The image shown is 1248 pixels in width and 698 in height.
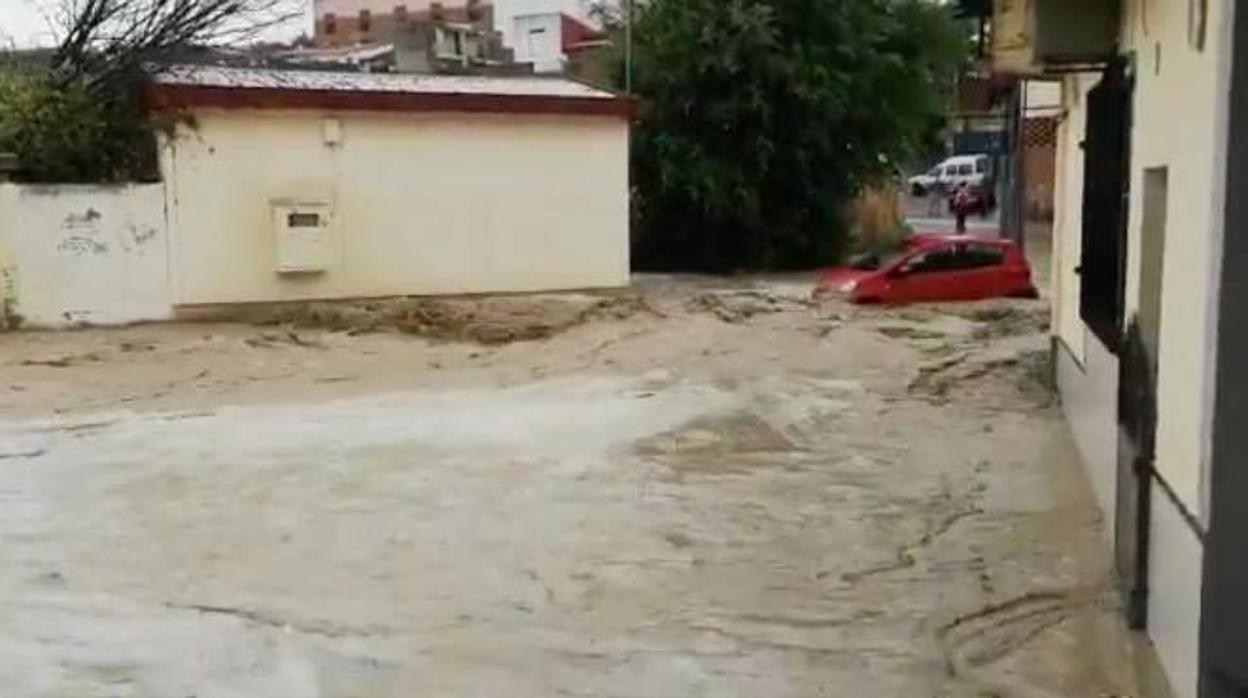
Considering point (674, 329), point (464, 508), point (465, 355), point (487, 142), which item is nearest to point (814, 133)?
point (487, 142)

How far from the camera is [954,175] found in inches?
1660

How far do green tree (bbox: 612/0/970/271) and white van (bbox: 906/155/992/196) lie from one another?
42.7 ft

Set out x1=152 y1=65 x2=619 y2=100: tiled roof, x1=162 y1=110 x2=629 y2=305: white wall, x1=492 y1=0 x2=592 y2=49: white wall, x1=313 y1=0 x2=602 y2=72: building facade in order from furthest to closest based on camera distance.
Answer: x1=492 y1=0 x2=592 y2=49: white wall
x1=313 y1=0 x2=602 y2=72: building facade
x1=152 y1=65 x2=619 y2=100: tiled roof
x1=162 y1=110 x2=629 y2=305: white wall

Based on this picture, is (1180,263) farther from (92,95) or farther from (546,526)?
(92,95)

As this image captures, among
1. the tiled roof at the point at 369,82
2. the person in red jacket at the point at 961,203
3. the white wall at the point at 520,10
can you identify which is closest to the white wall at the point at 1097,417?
the tiled roof at the point at 369,82

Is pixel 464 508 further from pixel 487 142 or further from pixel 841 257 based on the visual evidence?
pixel 841 257

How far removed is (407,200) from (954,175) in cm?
2561

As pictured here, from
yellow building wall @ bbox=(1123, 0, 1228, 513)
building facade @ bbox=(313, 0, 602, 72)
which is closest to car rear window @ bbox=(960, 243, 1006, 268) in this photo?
yellow building wall @ bbox=(1123, 0, 1228, 513)

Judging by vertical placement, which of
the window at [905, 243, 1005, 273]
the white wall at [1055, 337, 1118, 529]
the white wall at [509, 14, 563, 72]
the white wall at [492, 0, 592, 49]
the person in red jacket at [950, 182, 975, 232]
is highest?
the white wall at [492, 0, 592, 49]

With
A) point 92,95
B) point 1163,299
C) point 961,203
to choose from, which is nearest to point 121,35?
point 92,95

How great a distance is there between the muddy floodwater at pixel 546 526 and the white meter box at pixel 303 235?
2.53 metres

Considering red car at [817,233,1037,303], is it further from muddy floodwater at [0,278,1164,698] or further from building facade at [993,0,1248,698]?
building facade at [993,0,1248,698]

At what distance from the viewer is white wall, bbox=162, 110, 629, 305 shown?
1847cm

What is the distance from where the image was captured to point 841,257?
28922 millimetres
